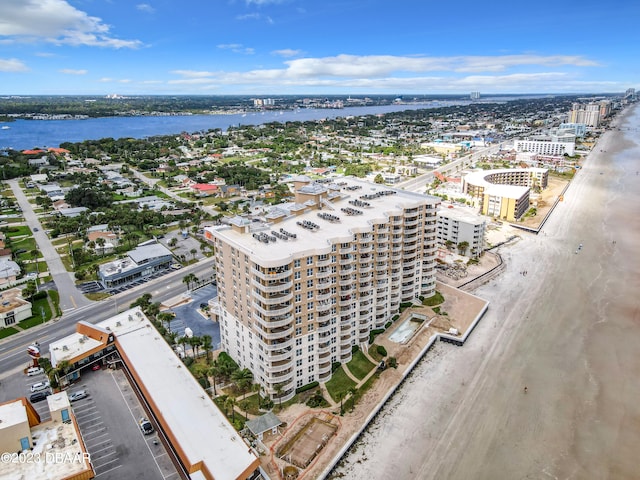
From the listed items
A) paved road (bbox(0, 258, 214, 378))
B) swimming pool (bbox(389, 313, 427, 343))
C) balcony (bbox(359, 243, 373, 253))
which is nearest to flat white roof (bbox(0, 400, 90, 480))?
paved road (bbox(0, 258, 214, 378))

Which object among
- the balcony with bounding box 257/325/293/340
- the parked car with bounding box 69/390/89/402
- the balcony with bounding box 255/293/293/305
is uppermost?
the balcony with bounding box 255/293/293/305

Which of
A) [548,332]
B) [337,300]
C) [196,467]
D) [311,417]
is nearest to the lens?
[196,467]

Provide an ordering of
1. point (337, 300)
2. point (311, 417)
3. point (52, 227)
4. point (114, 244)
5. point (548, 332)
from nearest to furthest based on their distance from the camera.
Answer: point (311, 417) < point (337, 300) < point (548, 332) < point (114, 244) < point (52, 227)

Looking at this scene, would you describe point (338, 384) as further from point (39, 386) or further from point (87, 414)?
point (39, 386)

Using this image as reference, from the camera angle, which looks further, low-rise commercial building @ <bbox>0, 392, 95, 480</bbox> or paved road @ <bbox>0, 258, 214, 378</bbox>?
paved road @ <bbox>0, 258, 214, 378</bbox>

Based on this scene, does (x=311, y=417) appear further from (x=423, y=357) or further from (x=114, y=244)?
(x=114, y=244)

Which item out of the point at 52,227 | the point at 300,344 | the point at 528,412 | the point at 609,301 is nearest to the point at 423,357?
the point at 528,412

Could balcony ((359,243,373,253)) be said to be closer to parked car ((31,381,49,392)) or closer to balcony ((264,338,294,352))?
balcony ((264,338,294,352))
